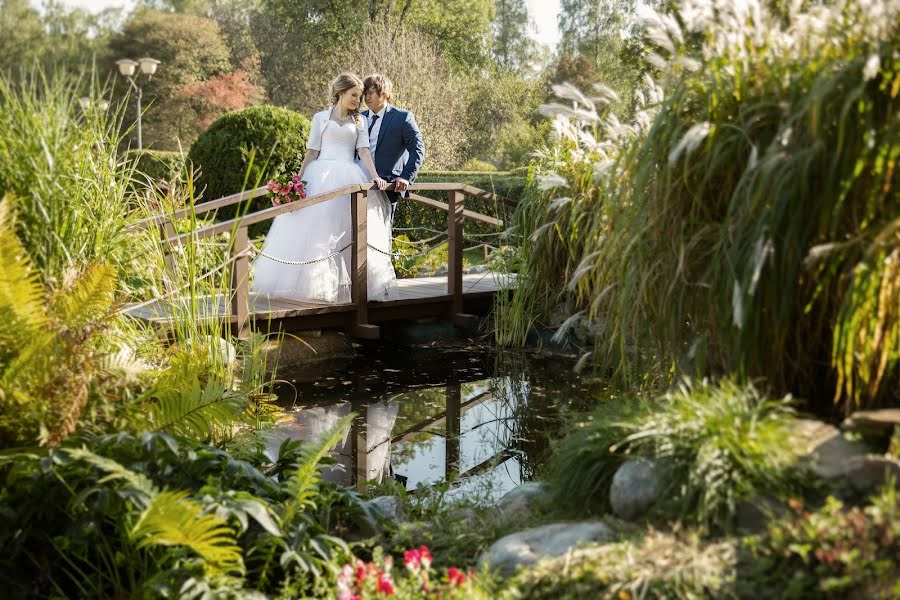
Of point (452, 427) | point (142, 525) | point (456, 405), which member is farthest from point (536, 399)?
point (142, 525)

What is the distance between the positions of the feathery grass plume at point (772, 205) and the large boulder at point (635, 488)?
49cm

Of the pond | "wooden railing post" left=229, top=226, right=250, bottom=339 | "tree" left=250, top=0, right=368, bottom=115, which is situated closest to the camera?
the pond

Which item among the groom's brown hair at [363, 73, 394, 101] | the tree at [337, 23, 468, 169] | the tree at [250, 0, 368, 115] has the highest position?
the tree at [250, 0, 368, 115]

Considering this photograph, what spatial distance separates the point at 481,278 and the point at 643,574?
6183 mm

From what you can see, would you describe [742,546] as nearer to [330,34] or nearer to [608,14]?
[330,34]

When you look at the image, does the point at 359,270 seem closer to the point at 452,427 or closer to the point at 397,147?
the point at 397,147

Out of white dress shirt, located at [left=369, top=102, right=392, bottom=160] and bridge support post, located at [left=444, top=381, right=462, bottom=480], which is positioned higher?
white dress shirt, located at [left=369, top=102, right=392, bottom=160]

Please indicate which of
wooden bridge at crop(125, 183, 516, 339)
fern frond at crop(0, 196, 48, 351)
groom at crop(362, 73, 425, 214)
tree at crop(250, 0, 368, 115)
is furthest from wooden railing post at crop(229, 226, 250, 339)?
tree at crop(250, 0, 368, 115)

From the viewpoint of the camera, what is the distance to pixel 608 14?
3172 cm

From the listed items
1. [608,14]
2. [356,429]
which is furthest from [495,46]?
[356,429]

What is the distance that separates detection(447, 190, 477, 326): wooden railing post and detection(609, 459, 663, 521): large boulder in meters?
→ 5.09

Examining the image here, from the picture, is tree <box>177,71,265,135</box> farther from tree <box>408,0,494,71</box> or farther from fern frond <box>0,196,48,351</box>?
fern frond <box>0,196,48,351</box>

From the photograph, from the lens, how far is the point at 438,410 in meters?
5.46

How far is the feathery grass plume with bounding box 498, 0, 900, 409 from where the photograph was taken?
2.41m
